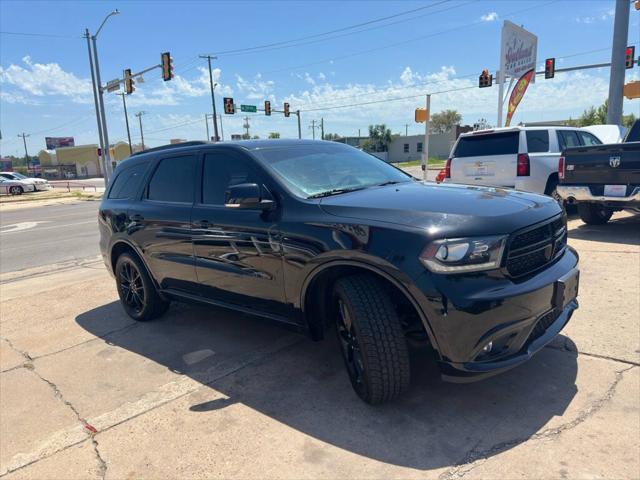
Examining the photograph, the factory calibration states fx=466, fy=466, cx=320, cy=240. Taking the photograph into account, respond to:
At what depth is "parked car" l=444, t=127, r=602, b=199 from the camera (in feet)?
28.7

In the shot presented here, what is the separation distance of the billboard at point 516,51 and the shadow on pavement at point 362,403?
53.8 ft

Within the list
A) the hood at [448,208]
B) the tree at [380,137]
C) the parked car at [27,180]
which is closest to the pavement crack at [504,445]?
the hood at [448,208]

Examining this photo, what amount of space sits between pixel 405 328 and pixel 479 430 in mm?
718

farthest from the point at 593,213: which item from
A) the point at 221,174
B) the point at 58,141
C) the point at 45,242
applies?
the point at 58,141

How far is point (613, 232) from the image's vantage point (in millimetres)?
7742

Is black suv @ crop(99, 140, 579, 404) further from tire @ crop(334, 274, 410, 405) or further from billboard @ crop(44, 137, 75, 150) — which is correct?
billboard @ crop(44, 137, 75, 150)

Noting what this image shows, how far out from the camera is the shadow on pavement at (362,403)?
8.66ft

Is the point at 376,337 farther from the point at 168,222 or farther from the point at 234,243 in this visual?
the point at 168,222

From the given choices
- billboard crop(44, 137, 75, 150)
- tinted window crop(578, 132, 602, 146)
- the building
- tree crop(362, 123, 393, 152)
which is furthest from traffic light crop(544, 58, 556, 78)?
billboard crop(44, 137, 75, 150)

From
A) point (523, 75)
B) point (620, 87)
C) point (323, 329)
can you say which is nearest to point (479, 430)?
point (323, 329)

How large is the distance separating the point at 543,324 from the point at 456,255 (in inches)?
34.2

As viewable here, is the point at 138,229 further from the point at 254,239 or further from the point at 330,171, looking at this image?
the point at 330,171

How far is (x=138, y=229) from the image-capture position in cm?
464

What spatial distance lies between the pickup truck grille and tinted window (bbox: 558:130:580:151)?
23.4ft
